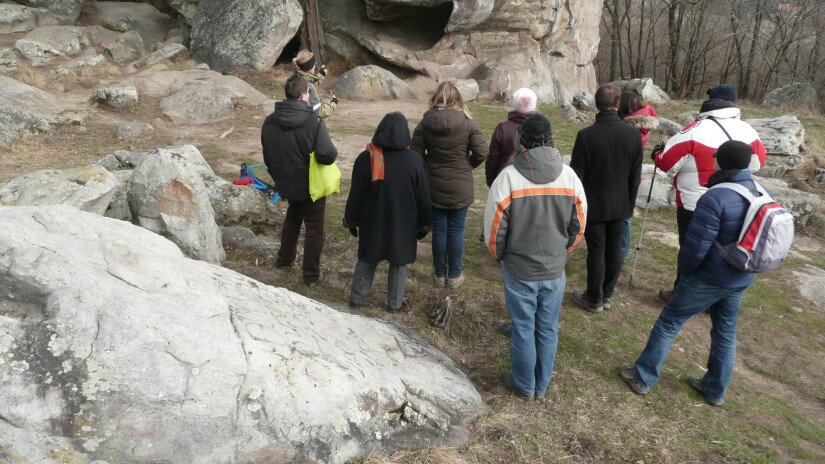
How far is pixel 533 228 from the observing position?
3812 mm

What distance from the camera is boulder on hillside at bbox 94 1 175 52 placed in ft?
58.6

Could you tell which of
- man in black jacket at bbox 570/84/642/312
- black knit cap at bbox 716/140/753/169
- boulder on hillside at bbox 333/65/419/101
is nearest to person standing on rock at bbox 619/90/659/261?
man in black jacket at bbox 570/84/642/312

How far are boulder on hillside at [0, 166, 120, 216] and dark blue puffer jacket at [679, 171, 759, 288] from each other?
5281 millimetres

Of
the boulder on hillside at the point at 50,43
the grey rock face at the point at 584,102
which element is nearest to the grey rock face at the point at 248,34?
the boulder on hillside at the point at 50,43

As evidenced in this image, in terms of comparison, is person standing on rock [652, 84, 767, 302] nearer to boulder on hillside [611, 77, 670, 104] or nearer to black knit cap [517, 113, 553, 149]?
black knit cap [517, 113, 553, 149]

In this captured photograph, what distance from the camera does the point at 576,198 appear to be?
3836 mm

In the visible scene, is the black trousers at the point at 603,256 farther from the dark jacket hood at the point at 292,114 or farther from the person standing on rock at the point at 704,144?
the dark jacket hood at the point at 292,114

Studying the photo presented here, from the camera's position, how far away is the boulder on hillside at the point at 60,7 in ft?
56.9

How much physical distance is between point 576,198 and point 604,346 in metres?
1.94

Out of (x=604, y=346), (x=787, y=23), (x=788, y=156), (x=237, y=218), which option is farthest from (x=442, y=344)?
(x=787, y=23)

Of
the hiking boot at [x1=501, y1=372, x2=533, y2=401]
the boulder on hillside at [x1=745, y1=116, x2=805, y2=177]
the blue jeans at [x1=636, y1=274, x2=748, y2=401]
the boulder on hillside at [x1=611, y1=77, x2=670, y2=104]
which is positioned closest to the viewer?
the blue jeans at [x1=636, y1=274, x2=748, y2=401]

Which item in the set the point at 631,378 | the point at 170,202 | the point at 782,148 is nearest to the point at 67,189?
the point at 170,202

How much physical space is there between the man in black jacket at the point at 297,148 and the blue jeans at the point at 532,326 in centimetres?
223

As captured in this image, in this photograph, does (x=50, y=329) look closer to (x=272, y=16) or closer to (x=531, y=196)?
(x=531, y=196)
